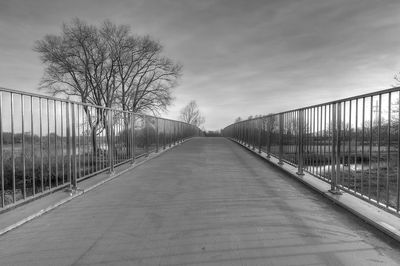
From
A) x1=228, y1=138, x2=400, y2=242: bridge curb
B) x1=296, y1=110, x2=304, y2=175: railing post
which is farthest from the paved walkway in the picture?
x1=296, y1=110, x2=304, y2=175: railing post

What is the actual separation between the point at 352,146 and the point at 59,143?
4.98 meters

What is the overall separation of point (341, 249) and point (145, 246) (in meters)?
1.95

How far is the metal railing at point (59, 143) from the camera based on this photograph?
3936 mm

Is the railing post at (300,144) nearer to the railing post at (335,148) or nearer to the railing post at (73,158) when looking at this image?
the railing post at (335,148)

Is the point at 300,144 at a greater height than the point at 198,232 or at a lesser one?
greater

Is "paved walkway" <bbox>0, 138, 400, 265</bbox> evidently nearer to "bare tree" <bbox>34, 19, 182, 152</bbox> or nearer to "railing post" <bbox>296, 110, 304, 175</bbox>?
"railing post" <bbox>296, 110, 304, 175</bbox>

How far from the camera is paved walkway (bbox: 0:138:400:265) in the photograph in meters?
2.67

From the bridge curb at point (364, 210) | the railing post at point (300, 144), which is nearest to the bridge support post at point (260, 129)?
the railing post at point (300, 144)

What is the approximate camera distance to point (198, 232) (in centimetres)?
323

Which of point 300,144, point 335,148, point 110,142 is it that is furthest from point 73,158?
point 300,144

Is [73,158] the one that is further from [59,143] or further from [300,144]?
[300,144]

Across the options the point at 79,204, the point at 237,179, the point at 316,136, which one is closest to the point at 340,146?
the point at 316,136

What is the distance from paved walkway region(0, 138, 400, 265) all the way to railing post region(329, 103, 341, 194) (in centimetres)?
40

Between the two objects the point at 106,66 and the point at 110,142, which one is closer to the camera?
the point at 110,142
